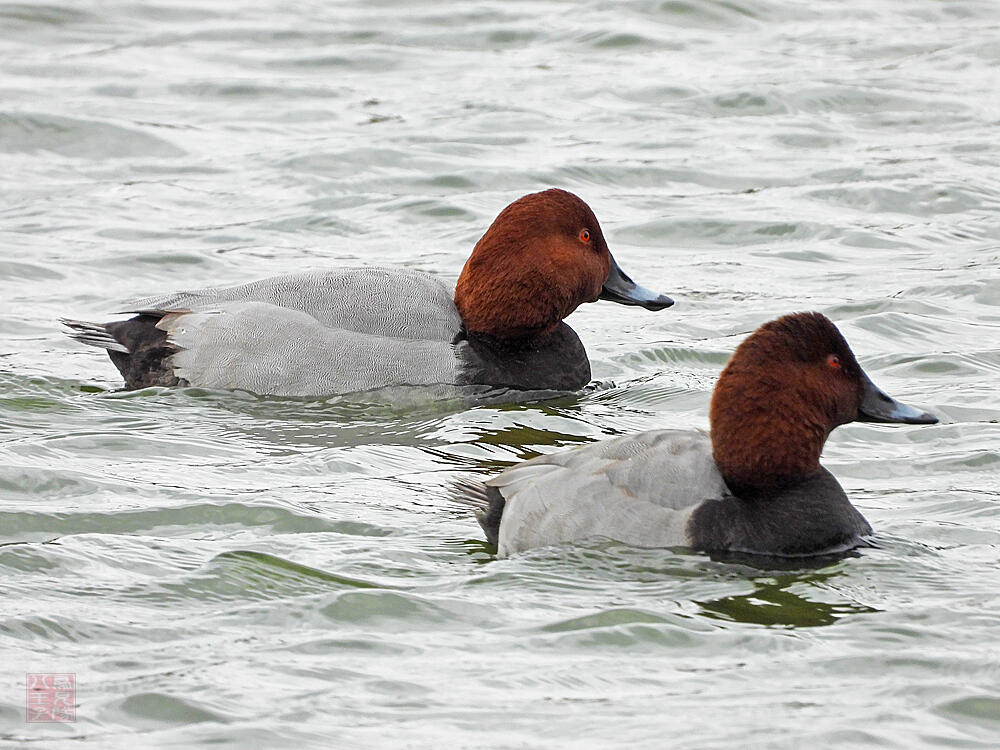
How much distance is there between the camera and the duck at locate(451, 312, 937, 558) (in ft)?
19.1

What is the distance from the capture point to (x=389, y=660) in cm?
512

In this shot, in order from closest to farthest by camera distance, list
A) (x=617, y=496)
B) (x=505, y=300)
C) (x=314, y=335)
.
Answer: (x=617, y=496)
(x=314, y=335)
(x=505, y=300)

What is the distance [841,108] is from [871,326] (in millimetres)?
5489

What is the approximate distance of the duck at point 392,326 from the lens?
810 cm

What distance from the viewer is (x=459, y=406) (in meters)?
8.16

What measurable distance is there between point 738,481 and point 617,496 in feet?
1.44

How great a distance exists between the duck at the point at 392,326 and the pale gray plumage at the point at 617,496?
2.24 meters

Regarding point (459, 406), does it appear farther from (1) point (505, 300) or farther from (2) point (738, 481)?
(2) point (738, 481)

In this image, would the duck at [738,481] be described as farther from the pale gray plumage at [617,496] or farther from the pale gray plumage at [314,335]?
the pale gray plumage at [314,335]

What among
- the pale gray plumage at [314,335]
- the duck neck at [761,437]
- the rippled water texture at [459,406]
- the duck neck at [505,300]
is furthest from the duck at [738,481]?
the duck neck at [505,300]

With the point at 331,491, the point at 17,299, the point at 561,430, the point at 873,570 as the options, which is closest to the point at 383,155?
the point at 17,299

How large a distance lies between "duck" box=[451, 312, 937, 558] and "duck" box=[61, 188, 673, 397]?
223 cm

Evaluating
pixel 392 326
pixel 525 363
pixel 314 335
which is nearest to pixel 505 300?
pixel 525 363

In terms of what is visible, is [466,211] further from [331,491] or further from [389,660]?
[389,660]
